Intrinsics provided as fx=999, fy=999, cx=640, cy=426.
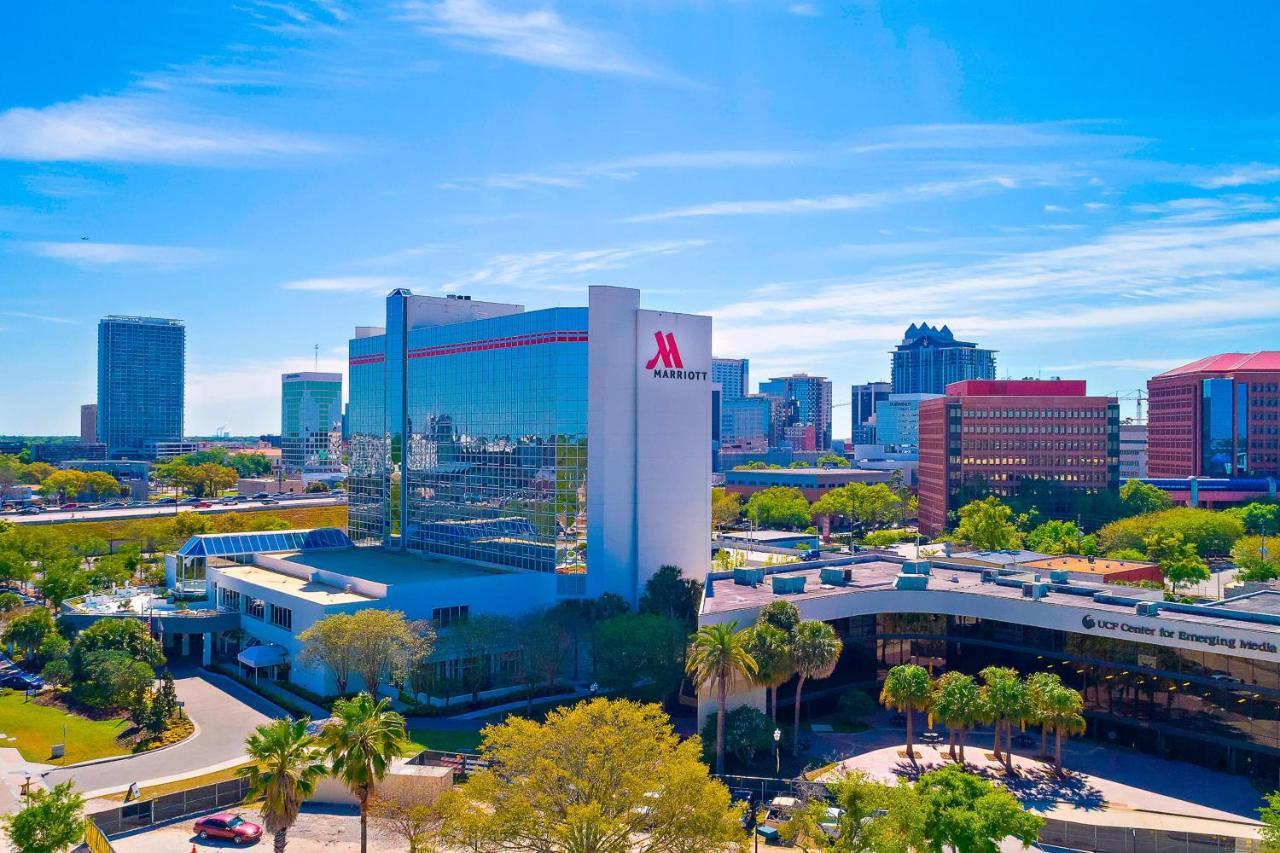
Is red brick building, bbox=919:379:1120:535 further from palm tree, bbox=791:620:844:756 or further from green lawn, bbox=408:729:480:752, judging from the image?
green lawn, bbox=408:729:480:752

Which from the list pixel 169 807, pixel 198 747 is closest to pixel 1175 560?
pixel 198 747

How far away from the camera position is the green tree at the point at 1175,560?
358 feet

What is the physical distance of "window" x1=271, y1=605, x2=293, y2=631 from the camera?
88562mm

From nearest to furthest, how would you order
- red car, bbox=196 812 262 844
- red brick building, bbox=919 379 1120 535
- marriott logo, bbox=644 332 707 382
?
1. red car, bbox=196 812 262 844
2. marriott logo, bbox=644 332 707 382
3. red brick building, bbox=919 379 1120 535

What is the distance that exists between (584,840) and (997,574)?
5908cm

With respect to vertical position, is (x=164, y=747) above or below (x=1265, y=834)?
below

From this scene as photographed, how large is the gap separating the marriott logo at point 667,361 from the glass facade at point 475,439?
706 cm

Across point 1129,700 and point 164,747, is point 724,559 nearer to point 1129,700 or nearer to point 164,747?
point 1129,700

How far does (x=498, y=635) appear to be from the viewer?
80250 mm

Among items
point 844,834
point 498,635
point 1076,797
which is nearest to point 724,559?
point 498,635

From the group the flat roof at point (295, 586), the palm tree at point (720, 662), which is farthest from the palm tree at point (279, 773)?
the flat roof at point (295, 586)

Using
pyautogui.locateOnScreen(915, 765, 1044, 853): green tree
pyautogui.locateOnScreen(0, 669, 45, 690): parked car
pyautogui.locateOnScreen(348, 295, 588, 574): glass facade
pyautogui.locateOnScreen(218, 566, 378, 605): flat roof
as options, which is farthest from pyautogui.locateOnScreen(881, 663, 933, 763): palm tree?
pyautogui.locateOnScreen(0, 669, 45, 690): parked car

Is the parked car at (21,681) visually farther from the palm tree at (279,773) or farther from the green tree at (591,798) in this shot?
the green tree at (591,798)

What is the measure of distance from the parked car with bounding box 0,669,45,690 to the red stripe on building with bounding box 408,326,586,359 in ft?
160
